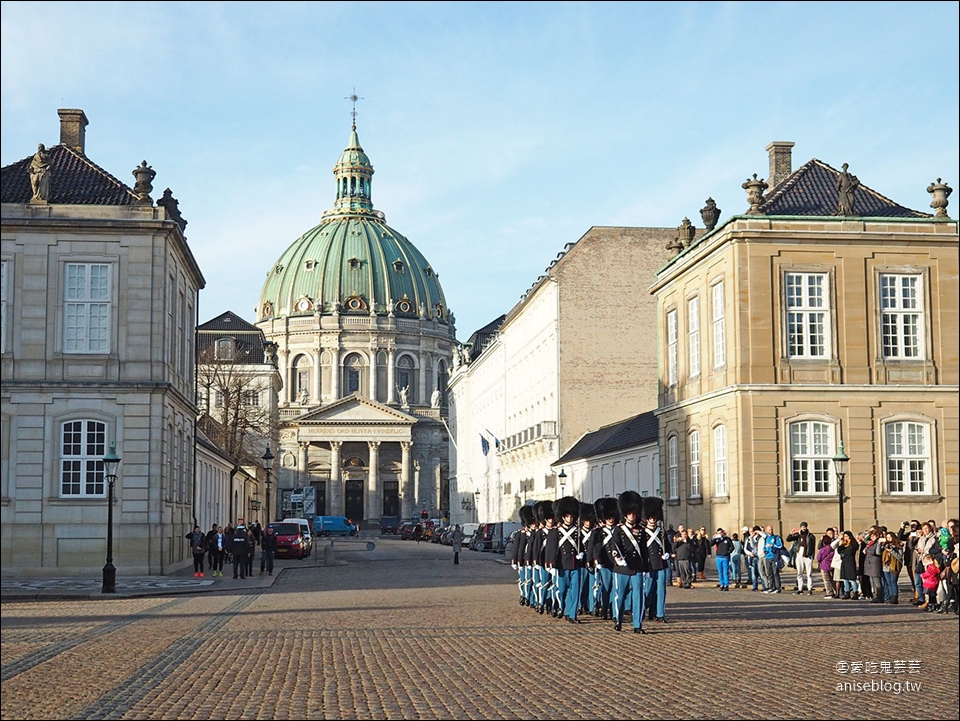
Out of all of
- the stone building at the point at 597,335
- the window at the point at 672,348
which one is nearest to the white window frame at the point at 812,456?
the window at the point at 672,348

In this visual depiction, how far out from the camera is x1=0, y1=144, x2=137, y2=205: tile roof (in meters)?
37.5

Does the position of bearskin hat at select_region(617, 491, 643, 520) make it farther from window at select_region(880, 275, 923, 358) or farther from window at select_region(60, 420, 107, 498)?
window at select_region(60, 420, 107, 498)

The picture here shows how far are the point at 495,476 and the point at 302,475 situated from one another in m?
51.5

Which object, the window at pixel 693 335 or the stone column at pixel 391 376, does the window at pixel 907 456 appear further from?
the stone column at pixel 391 376

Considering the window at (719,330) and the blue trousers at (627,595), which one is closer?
the blue trousers at (627,595)

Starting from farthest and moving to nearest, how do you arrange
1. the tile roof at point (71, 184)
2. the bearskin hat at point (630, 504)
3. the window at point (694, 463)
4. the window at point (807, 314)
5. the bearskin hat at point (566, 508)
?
the window at point (694, 463)
the tile roof at point (71, 184)
the window at point (807, 314)
the bearskin hat at point (566, 508)
the bearskin hat at point (630, 504)

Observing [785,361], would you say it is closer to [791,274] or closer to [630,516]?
[791,274]

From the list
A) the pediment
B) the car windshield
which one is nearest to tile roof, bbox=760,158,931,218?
the car windshield

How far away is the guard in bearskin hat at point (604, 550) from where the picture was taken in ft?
65.7

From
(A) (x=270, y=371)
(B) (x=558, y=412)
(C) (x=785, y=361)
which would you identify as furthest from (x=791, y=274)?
(A) (x=270, y=371)

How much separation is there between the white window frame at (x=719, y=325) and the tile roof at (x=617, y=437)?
7.78 m

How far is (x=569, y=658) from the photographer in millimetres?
15766

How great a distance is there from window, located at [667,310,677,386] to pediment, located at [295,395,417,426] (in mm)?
93308

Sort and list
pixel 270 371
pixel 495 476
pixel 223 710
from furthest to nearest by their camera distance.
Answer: pixel 270 371 → pixel 495 476 → pixel 223 710
